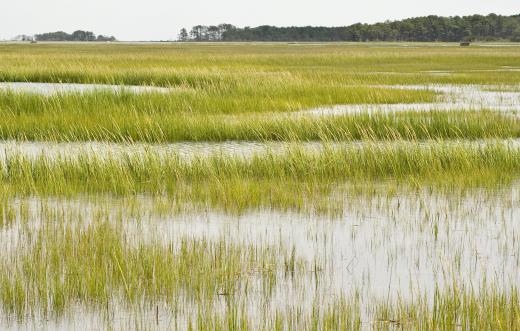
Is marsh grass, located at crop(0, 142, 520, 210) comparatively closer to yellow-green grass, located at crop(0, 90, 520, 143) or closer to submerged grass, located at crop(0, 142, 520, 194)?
submerged grass, located at crop(0, 142, 520, 194)

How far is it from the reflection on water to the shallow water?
8422mm

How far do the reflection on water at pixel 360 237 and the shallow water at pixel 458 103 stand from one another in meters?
8.42

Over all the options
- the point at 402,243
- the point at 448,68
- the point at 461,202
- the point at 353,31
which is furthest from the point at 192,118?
the point at 353,31

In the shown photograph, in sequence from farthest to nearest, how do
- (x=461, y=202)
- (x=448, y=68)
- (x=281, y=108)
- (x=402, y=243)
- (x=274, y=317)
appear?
(x=448, y=68) < (x=281, y=108) < (x=461, y=202) < (x=402, y=243) < (x=274, y=317)

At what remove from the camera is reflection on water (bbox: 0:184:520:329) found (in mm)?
5707

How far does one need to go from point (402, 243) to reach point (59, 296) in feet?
11.5

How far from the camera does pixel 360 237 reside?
24.4 feet

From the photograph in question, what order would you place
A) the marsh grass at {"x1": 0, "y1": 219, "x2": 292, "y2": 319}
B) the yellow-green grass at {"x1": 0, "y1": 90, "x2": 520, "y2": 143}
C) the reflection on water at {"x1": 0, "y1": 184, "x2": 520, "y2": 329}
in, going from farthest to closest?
1. the yellow-green grass at {"x1": 0, "y1": 90, "x2": 520, "y2": 143}
2. the reflection on water at {"x1": 0, "y1": 184, "x2": 520, "y2": 329}
3. the marsh grass at {"x1": 0, "y1": 219, "x2": 292, "y2": 319}

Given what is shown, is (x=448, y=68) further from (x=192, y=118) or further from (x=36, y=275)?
(x=36, y=275)

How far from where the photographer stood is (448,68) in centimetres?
4372

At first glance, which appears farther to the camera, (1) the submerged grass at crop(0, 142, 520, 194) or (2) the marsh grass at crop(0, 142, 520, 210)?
(1) the submerged grass at crop(0, 142, 520, 194)

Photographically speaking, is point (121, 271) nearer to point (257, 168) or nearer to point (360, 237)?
point (360, 237)

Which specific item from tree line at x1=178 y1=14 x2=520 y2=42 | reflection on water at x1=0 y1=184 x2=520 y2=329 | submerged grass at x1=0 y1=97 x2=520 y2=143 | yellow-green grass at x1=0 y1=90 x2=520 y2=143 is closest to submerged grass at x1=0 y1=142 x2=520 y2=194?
reflection on water at x1=0 y1=184 x2=520 y2=329

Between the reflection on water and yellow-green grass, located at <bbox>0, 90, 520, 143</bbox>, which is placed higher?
yellow-green grass, located at <bbox>0, 90, 520, 143</bbox>
